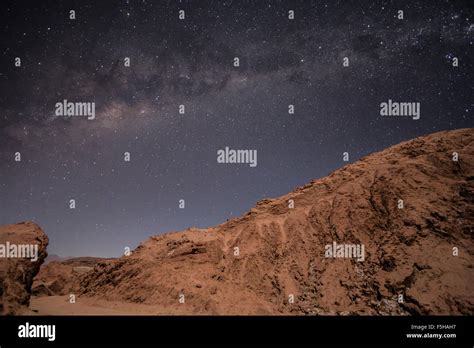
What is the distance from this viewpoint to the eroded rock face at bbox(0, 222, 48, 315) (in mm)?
9984

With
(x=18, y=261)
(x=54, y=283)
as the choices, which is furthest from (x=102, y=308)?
(x=54, y=283)

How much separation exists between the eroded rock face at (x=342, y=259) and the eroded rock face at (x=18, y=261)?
26.8 ft

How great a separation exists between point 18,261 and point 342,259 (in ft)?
52.2

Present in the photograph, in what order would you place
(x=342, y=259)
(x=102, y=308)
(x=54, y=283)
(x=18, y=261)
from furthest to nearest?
(x=54, y=283) < (x=102, y=308) < (x=342, y=259) < (x=18, y=261)

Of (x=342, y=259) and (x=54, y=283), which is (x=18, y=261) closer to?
(x=342, y=259)

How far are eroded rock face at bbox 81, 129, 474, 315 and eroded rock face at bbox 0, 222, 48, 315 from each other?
8.16 meters

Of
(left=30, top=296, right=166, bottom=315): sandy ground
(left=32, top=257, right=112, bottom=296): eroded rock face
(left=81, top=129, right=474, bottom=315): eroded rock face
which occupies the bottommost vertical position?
(left=32, top=257, right=112, bottom=296): eroded rock face

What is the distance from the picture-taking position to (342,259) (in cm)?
1761

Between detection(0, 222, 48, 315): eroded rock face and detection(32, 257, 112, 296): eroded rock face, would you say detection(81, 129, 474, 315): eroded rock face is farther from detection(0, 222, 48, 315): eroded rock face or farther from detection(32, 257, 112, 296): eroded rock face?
detection(0, 222, 48, 315): eroded rock face

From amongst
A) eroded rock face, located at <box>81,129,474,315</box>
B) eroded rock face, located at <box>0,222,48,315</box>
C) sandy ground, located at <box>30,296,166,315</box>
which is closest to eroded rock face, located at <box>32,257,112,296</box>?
eroded rock face, located at <box>81,129,474,315</box>

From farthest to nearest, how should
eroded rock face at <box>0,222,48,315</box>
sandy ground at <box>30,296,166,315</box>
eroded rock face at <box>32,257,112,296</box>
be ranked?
eroded rock face at <box>32,257,112,296</box>
sandy ground at <box>30,296,166,315</box>
eroded rock face at <box>0,222,48,315</box>

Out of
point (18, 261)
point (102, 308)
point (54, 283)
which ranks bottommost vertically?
point (54, 283)

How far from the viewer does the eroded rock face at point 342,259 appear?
1472 centimetres
